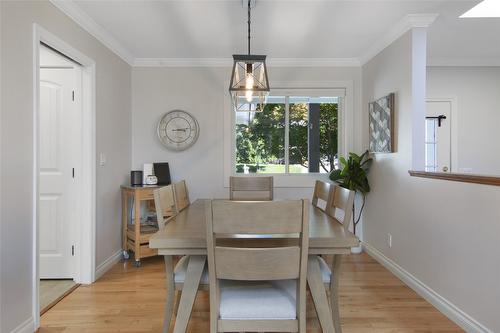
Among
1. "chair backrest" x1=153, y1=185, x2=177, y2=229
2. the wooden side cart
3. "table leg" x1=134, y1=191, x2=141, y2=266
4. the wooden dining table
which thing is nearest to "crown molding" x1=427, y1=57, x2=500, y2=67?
the wooden dining table

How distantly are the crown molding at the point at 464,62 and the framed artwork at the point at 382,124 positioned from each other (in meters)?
1.24

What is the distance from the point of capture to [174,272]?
188 centimetres

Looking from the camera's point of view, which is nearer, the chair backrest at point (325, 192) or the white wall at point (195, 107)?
the chair backrest at point (325, 192)

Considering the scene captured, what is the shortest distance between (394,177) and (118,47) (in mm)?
3225

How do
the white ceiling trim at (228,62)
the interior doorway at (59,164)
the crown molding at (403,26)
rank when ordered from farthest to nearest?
the white ceiling trim at (228,62) < the interior doorway at (59,164) < the crown molding at (403,26)

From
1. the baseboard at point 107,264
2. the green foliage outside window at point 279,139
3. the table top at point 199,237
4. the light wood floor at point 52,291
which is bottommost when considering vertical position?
the light wood floor at point 52,291

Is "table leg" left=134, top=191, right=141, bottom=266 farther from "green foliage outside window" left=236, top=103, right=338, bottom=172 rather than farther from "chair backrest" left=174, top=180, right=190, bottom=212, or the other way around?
"green foliage outside window" left=236, top=103, right=338, bottom=172

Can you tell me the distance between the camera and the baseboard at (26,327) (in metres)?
1.93

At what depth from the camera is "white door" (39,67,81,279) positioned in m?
2.87

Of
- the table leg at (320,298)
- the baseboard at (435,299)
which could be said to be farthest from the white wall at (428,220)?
the table leg at (320,298)

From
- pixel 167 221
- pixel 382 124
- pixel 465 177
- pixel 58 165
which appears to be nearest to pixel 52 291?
pixel 58 165

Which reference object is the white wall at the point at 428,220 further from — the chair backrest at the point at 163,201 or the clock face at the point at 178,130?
the clock face at the point at 178,130

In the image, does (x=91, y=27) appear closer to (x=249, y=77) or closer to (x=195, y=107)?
(x=195, y=107)

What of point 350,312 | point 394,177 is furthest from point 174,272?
point 394,177
